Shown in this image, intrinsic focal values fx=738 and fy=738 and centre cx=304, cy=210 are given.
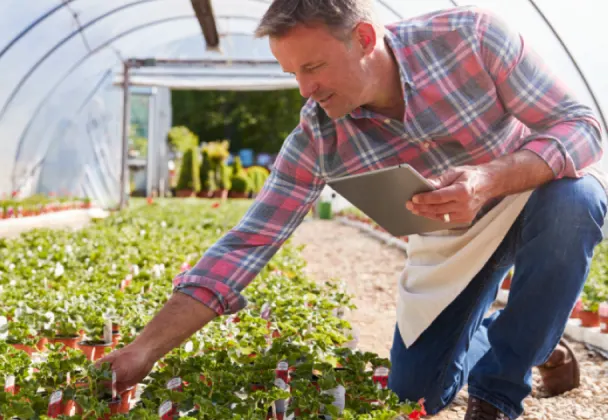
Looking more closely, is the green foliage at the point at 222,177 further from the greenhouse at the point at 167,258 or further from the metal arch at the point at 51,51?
the metal arch at the point at 51,51

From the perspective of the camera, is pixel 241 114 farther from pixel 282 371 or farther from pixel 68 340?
pixel 282 371

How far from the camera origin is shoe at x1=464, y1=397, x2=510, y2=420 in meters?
2.08

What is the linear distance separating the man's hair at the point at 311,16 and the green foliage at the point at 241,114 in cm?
2453

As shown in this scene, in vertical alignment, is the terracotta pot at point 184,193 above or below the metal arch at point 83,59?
below

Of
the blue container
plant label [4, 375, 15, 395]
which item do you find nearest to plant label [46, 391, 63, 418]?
plant label [4, 375, 15, 395]

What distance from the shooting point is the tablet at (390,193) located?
1698mm

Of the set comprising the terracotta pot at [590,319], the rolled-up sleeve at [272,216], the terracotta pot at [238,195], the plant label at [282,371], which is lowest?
the terracotta pot at [238,195]

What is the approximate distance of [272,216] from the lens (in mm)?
2217

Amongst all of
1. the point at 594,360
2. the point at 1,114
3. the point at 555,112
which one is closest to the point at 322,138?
the point at 555,112

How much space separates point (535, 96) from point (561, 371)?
1135 mm

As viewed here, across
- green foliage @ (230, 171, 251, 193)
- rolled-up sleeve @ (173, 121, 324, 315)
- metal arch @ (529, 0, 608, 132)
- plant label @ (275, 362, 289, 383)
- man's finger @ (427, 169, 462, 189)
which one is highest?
metal arch @ (529, 0, 608, 132)

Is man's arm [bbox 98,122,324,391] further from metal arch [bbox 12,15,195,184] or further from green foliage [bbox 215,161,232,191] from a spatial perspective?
green foliage [bbox 215,161,232,191]

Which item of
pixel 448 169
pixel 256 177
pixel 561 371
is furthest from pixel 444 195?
pixel 256 177

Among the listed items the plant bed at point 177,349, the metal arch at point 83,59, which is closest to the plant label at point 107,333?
the plant bed at point 177,349
